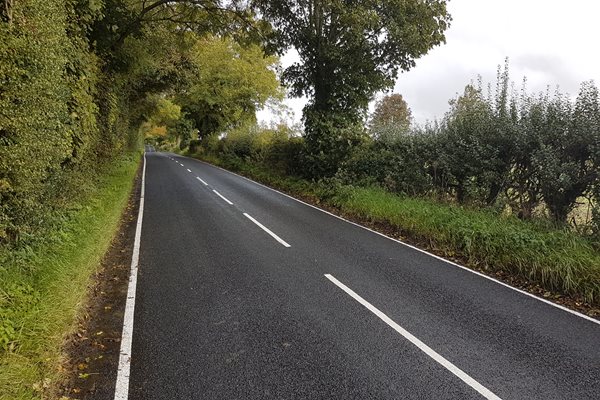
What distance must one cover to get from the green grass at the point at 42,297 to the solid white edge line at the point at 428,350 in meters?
3.76

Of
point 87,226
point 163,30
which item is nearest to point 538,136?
point 87,226

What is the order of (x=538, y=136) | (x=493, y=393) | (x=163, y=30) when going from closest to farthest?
1. (x=493, y=393)
2. (x=538, y=136)
3. (x=163, y=30)

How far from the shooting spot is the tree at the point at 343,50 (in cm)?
1505

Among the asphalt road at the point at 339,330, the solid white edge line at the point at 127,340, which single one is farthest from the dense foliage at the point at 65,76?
the asphalt road at the point at 339,330

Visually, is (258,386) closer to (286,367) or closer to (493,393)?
(286,367)

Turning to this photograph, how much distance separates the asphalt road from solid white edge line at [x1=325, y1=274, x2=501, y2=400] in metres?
0.02

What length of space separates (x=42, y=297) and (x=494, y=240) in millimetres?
7944

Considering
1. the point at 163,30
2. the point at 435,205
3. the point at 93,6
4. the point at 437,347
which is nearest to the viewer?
the point at 437,347

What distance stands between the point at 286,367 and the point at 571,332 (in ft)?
12.4

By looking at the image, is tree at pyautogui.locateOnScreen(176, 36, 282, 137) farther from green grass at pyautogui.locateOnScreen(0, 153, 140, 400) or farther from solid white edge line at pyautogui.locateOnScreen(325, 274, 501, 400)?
solid white edge line at pyautogui.locateOnScreen(325, 274, 501, 400)

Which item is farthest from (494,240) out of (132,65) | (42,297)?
(132,65)

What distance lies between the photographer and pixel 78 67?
916cm

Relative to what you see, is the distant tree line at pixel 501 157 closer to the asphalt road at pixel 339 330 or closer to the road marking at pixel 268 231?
the asphalt road at pixel 339 330

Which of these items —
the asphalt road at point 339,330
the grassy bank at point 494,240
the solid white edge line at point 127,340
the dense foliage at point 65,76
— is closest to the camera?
the solid white edge line at point 127,340
